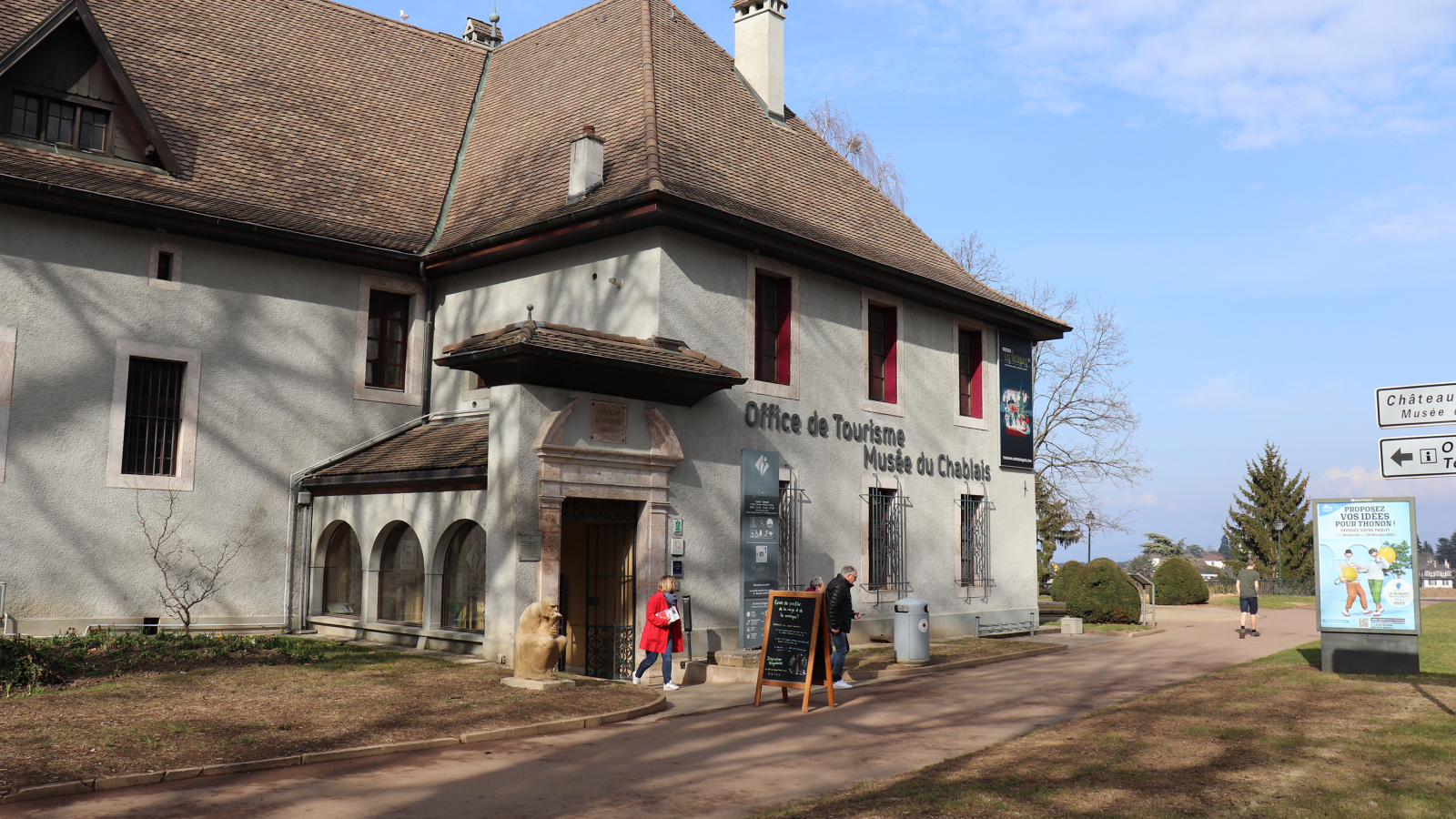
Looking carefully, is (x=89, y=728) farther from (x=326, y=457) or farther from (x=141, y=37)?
(x=141, y=37)

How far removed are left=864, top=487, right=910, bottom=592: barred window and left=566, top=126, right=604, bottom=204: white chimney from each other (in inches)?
298

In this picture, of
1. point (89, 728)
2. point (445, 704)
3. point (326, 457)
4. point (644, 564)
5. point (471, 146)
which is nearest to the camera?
point (89, 728)

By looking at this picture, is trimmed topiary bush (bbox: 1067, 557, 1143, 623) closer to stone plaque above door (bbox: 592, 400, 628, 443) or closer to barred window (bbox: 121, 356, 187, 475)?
stone plaque above door (bbox: 592, 400, 628, 443)

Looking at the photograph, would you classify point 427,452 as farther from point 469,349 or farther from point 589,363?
point 589,363

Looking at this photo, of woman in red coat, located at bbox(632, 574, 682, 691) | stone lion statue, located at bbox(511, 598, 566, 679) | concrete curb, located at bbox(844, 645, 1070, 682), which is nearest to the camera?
stone lion statue, located at bbox(511, 598, 566, 679)

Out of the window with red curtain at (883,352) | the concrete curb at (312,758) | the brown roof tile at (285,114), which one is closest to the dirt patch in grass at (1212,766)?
the concrete curb at (312,758)

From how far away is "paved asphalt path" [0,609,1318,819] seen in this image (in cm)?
752

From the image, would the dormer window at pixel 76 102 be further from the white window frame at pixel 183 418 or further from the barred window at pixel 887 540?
the barred window at pixel 887 540

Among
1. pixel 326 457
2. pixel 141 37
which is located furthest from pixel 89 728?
pixel 141 37

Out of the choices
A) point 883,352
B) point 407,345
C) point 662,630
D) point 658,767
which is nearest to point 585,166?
point 407,345

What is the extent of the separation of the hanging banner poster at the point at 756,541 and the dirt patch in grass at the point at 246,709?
162 inches

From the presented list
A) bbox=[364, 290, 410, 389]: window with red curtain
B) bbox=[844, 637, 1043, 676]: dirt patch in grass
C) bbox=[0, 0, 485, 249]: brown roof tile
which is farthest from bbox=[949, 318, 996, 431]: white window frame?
bbox=[364, 290, 410, 389]: window with red curtain

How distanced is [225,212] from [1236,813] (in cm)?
1658

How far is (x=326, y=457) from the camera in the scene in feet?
63.2
